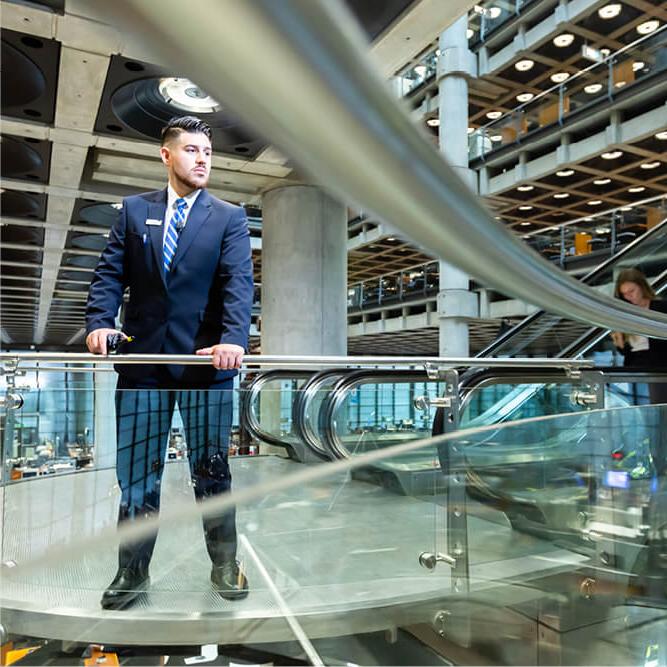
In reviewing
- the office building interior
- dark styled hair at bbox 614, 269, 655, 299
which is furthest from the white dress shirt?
dark styled hair at bbox 614, 269, 655, 299

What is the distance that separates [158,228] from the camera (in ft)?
7.63

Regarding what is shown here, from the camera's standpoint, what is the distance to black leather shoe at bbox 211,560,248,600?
218 centimetres

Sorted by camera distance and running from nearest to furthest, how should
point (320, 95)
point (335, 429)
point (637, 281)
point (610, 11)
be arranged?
point (320, 95) → point (335, 429) → point (637, 281) → point (610, 11)

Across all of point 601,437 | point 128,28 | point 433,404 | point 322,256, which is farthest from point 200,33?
point 322,256

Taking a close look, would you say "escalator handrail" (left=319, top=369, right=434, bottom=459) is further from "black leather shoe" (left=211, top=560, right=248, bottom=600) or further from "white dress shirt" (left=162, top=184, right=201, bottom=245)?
"white dress shirt" (left=162, top=184, right=201, bottom=245)

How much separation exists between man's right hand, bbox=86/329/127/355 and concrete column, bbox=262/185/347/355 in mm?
5000

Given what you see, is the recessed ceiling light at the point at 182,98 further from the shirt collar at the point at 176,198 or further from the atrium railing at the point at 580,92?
the atrium railing at the point at 580,92

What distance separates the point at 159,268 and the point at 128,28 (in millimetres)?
2088

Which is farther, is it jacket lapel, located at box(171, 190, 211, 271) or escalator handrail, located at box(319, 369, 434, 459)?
escalator handrail, located at box(319, 369, 434, 459)

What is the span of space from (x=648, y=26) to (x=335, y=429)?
1881cm

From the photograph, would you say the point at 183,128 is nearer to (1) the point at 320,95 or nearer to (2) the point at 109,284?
(2) the point at 109,284

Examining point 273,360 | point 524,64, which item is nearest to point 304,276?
point 273,360

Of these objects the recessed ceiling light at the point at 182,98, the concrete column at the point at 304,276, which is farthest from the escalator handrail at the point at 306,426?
the concrete column at the point at 304,276

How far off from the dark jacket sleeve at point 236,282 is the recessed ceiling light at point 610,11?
56.1 ft
